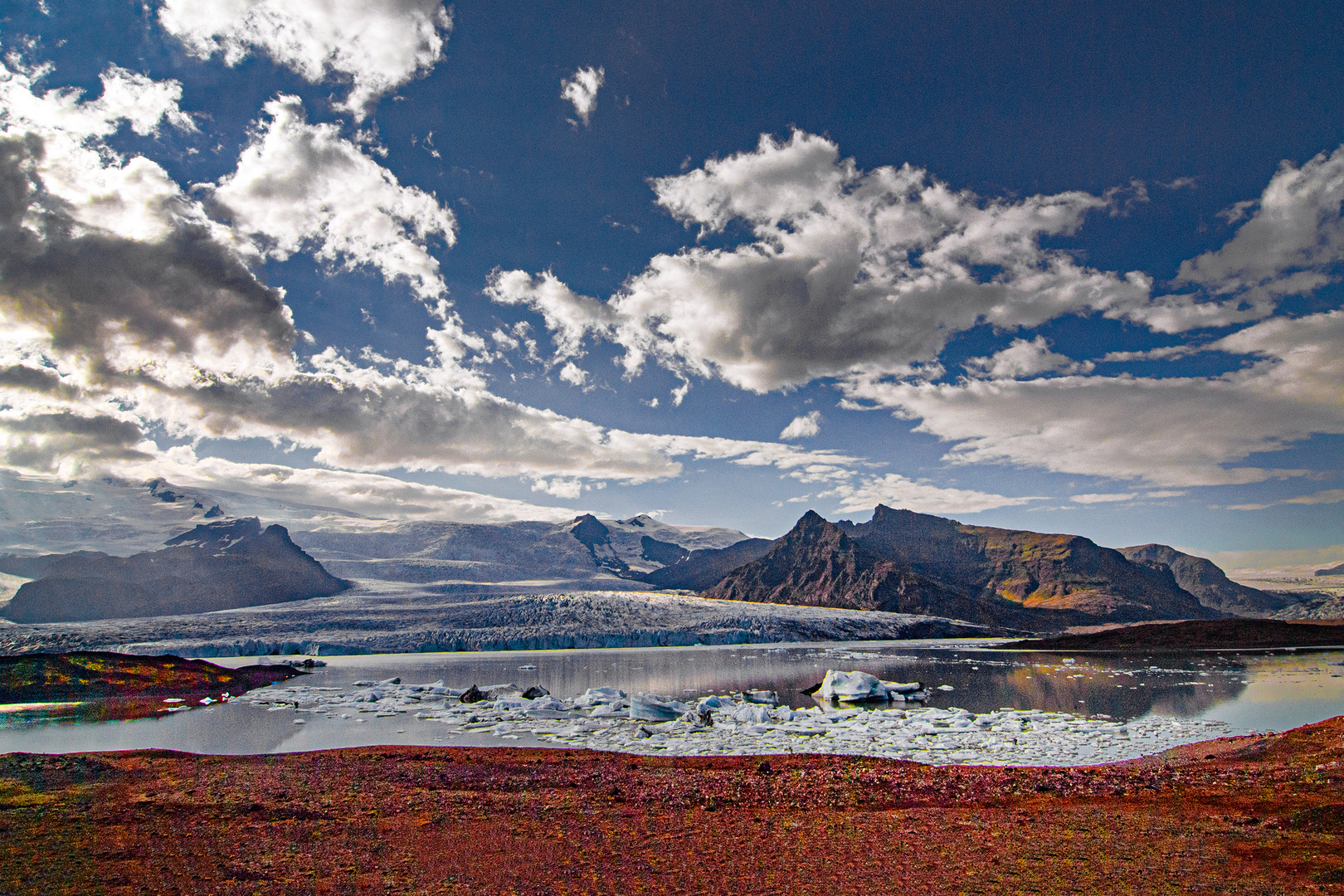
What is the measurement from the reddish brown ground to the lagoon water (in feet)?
21.4

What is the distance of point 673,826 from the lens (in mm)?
11414

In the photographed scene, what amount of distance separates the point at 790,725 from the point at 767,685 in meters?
14.7

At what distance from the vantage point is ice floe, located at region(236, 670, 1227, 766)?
19.4m

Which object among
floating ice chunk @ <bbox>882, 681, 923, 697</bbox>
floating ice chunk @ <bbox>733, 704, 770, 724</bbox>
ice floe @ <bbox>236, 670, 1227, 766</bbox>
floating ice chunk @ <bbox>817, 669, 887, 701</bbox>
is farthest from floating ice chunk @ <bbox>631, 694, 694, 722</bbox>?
floating ice chunk @ <bbox>882, 681, 923, 697</bbox>

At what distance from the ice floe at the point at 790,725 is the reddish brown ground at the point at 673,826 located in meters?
2.93

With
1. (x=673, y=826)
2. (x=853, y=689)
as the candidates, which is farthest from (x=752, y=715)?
(x=673, y=826)

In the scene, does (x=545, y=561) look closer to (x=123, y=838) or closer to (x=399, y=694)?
(x=399, y=694)

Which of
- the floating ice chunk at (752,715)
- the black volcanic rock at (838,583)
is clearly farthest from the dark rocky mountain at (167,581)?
the floating ice chunk at (752,715)

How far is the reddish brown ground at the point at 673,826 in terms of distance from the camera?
8.47m

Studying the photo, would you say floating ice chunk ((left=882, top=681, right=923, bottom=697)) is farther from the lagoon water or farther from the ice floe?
the lagoon water

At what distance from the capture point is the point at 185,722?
85.4 ft

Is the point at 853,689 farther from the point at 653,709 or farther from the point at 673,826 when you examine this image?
the point at 673,826

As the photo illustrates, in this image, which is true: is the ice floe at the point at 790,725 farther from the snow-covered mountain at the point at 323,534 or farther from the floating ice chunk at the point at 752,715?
the snow-covered mountain at the point at 323,534

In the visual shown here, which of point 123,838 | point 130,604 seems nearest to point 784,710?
point 123,838
